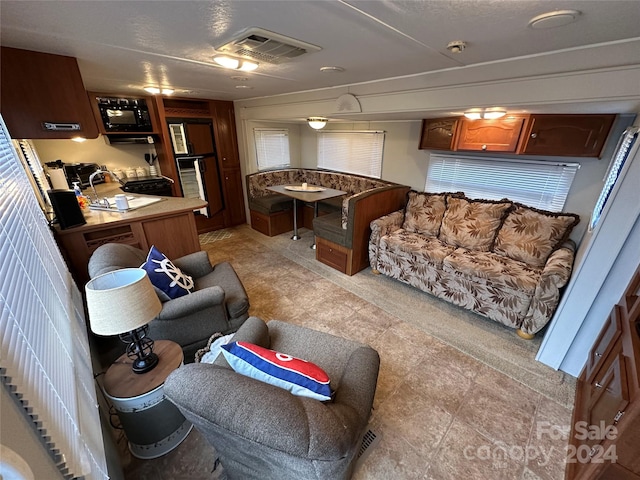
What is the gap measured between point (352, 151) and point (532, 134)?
8.05 feet

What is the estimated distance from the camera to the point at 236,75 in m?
2.25

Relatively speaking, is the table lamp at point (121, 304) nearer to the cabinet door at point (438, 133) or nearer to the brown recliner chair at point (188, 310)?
the brown recliner chair at point (188, 310)

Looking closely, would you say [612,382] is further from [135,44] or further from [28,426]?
A: [135,44]

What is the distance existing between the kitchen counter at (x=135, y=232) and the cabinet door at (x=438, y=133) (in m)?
2.66

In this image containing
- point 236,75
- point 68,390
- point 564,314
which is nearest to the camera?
point 68,390

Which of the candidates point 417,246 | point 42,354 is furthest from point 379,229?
point 42,354

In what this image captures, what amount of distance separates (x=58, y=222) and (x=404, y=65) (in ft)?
9.50

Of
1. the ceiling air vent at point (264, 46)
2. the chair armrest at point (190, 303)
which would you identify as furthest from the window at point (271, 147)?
the chair armrest at point (190, 303)

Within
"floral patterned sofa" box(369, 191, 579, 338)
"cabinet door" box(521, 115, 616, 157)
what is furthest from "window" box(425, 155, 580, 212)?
"cabinet door" box(521, 115, 616, 157)

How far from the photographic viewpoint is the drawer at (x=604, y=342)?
1418 mm

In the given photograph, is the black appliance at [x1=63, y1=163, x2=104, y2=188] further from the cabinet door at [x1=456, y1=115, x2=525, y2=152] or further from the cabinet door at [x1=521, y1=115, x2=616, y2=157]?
the cabinet door at [x1=521, y1=115, x2=616, y2=157]

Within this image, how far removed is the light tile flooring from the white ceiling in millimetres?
2132

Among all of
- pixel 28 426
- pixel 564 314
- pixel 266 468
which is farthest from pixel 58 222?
pixel 564 314

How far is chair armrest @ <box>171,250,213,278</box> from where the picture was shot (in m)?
2.29
